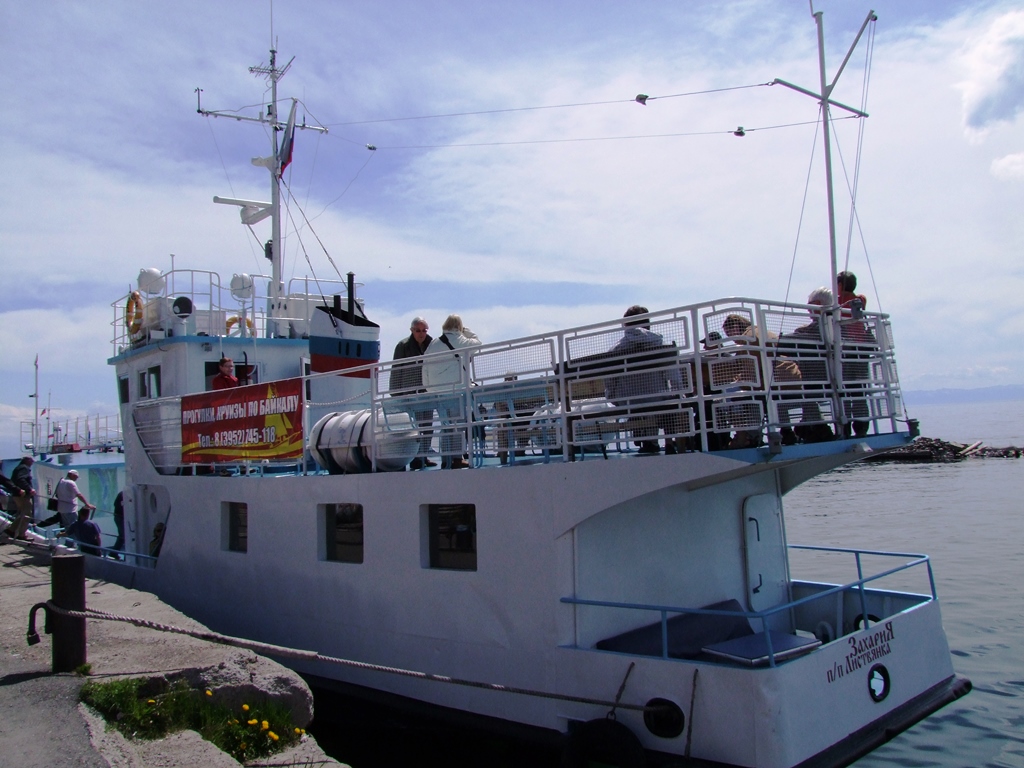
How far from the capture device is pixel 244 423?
10.8 meters

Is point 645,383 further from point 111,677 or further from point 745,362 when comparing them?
point 111,677

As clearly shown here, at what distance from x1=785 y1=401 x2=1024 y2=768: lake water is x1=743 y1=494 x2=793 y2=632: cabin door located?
6.57 ft

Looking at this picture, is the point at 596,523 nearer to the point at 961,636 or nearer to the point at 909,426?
the point at 909,426

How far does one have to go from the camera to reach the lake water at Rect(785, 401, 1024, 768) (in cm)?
938

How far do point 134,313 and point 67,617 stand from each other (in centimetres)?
908

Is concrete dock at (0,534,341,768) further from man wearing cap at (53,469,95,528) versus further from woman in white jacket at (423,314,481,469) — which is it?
man wearing cap at (53,469,95,528)

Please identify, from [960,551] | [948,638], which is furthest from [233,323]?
[960,551]

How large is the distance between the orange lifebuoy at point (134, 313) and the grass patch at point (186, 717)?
9459mm

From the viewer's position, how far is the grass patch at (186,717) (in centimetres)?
573

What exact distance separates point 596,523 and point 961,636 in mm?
9188

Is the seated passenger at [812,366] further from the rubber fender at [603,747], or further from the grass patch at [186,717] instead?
the grass patch at [186,717]

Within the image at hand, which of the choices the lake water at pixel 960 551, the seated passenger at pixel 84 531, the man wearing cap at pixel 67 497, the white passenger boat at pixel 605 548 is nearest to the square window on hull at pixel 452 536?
the white passenger boat at pixel 605 548

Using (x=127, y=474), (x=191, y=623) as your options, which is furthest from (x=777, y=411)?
(x=127, y=474)

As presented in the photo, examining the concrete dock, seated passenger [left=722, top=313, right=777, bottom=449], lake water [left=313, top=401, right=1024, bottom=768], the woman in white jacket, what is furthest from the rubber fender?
the woman in white jacket
